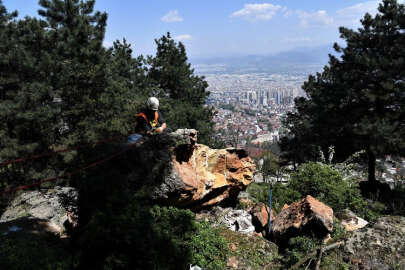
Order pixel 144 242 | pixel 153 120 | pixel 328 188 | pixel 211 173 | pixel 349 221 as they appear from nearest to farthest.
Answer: pixel 144 242 < pixel 153 120 < pixel 349 221 < pixel 211 173 < pixel 328 188

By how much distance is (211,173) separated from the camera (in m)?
6.46

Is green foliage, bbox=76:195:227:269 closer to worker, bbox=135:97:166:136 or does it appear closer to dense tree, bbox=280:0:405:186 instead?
worker, bbox=135:97:166:136

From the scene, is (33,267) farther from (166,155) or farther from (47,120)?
(47,120)

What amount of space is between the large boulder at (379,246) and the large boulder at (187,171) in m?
2.84

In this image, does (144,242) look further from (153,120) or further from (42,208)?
(42,208)

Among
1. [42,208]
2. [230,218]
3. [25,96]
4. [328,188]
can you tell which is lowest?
[230,218]

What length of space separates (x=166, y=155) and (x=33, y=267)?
275 centimetres

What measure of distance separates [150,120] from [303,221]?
351 cm

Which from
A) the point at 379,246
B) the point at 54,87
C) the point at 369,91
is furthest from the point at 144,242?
the point at 369,91

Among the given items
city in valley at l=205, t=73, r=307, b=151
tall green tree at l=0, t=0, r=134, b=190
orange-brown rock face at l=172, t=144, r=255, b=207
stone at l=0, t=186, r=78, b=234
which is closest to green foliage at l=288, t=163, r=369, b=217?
orange-brown rock face at l=172, t=144, r=255, b=207

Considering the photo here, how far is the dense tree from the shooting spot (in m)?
12.7

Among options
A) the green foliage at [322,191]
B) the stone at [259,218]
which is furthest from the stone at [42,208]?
the green foliage at [322,191]

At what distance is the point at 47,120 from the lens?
37.9ft

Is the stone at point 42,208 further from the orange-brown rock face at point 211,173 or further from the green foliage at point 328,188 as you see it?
the green foliage at point 328,188
